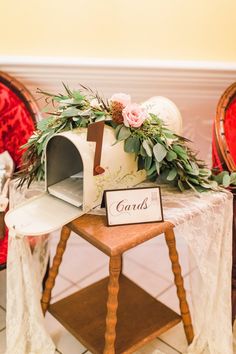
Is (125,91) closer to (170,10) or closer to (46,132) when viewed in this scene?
(170,10)

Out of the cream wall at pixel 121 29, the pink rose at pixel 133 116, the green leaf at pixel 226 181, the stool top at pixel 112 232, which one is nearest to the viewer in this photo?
the stool top at pixel 112 232

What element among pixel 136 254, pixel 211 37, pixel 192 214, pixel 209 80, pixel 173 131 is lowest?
pixel 136 254

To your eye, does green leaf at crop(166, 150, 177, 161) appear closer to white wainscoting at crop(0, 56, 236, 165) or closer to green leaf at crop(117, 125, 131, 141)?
green leaf at crop(117, 125, 131, 141)

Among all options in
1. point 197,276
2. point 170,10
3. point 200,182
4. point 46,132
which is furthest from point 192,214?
point 170,10

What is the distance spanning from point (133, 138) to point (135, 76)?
0.74m

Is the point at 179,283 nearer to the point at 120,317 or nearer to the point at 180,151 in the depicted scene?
the point at 120,317

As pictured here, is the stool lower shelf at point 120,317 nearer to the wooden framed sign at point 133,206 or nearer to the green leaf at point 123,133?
the wooden framed sign at point 133,206

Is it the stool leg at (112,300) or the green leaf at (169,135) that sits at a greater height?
the green leaf at (169,135)

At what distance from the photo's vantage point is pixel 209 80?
2.14 m

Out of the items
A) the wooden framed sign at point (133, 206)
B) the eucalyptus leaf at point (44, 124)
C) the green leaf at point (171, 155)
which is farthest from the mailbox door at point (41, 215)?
the green leaf at point (171, 155)

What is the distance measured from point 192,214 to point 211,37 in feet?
3.32

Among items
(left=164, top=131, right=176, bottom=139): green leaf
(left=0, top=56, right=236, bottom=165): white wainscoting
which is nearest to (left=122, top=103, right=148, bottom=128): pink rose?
(left=164, top=131, right=176, bottom=139): green leaf

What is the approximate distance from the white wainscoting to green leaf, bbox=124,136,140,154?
2.39ft

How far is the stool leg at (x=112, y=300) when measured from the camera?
137cm
